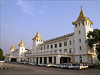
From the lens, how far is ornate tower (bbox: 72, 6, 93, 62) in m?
32.3

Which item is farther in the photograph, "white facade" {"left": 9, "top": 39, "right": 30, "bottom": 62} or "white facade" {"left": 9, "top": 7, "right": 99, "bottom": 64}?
"white facade" {"left": 9, "top": 39, "right": 30, "bottom": 62}

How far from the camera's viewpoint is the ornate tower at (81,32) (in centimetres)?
3232

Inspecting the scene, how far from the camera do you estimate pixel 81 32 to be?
33.8 metres

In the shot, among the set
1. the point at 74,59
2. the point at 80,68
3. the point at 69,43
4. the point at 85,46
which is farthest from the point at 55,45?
the point at 80,68

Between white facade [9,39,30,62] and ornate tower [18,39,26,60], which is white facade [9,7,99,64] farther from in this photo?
white facade [9,39,30,62]

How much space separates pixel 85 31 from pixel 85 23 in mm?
2744

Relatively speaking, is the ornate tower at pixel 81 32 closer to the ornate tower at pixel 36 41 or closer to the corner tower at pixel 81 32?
the corner tower at pixel 81 32

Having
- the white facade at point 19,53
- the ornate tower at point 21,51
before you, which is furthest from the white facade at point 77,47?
the white facade at point 19,53

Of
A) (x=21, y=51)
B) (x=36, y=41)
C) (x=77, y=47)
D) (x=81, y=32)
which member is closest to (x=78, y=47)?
(x=77, y=47)

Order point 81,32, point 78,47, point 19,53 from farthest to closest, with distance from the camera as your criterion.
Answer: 1. point 19,53
2. point 81,32
3. point 78,47

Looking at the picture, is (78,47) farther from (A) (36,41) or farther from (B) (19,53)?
(B) (19,53)

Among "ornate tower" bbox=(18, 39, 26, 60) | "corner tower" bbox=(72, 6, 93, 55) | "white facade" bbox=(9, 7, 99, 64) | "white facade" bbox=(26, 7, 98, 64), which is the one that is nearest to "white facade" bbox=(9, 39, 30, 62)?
"ornate tower" bbox=(18, 39, 26, 60)

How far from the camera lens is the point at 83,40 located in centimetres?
3250

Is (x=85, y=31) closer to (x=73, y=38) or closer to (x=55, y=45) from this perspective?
(x=73, y=38)
